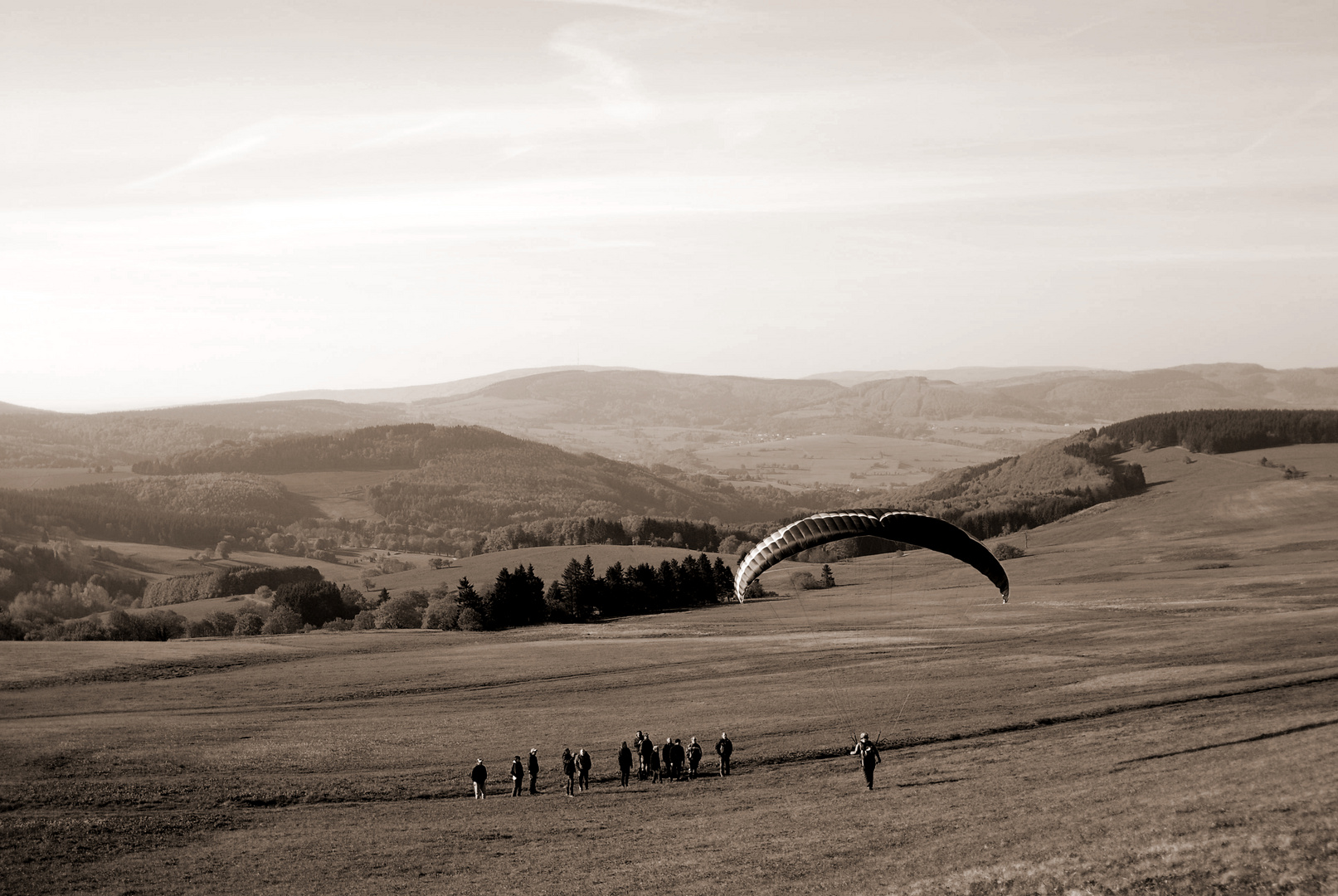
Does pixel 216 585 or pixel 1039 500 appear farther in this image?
pixel 1039 500

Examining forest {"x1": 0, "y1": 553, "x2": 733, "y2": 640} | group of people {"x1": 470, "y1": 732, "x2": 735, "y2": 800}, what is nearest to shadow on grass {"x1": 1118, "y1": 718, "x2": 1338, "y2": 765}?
group of people {"x1": 470, "y1": 732, "x2": 735, "y2": 800}

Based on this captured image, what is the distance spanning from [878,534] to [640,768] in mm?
10831

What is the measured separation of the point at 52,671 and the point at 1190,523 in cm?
14614

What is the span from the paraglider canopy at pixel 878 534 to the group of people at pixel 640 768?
5605mm

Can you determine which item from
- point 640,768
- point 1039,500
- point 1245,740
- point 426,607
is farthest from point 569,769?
point 1039,500

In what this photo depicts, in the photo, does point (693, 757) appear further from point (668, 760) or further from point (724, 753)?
point (724, 753)

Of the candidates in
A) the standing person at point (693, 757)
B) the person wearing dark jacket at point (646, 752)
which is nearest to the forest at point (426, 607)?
the person wearing dark jacket at point (646, 752)

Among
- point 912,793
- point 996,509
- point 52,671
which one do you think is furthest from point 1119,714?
point 996,509

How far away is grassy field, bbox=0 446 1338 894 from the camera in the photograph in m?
17.5

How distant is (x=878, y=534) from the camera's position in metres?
24.9

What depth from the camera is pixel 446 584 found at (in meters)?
111

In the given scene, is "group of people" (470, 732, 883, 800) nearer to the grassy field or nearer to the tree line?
the grassy field

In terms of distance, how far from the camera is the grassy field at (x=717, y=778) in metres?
17.5

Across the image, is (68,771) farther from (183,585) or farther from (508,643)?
(183,585)
